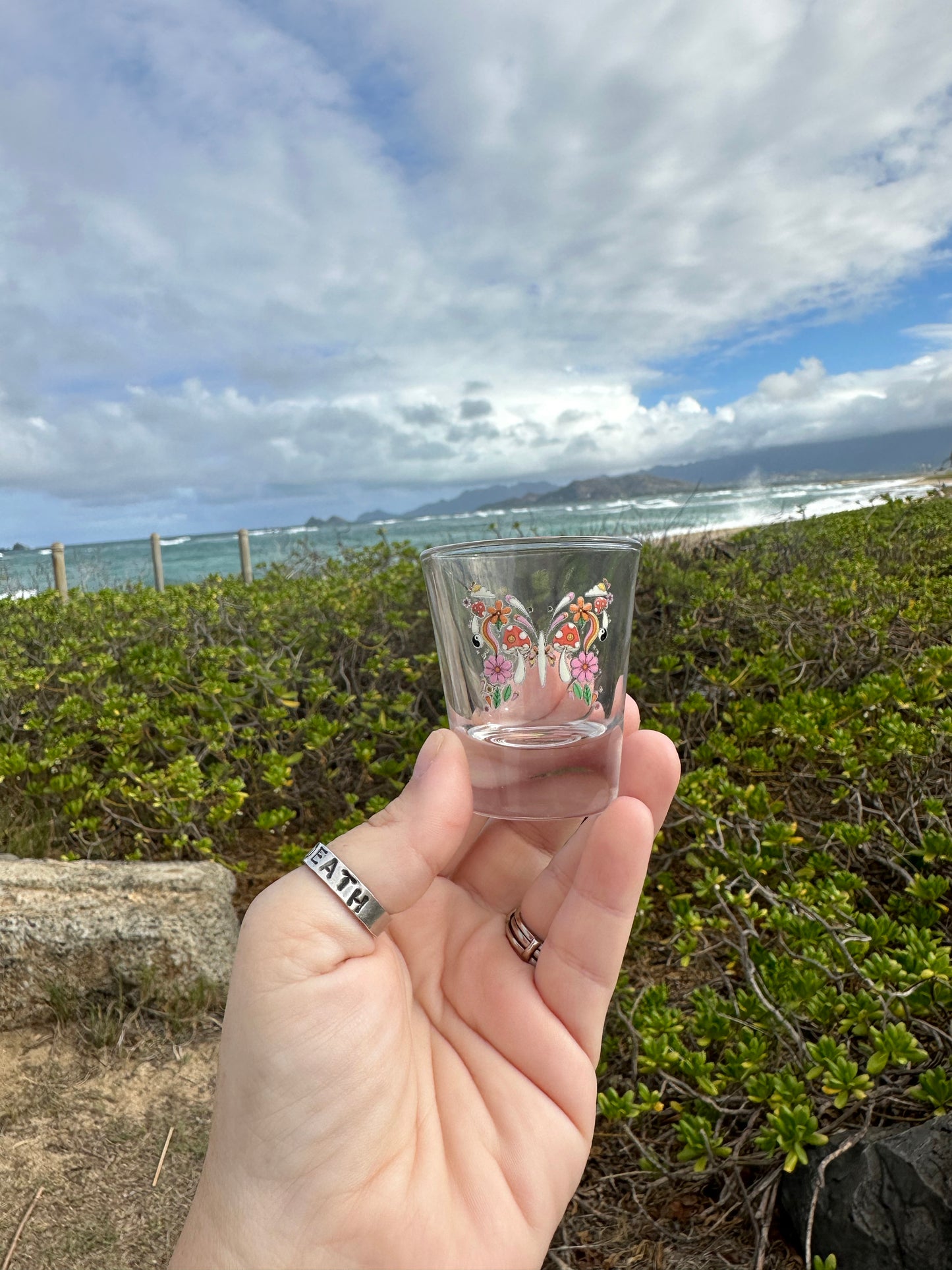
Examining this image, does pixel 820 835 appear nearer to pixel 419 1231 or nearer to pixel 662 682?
pixel 662 682

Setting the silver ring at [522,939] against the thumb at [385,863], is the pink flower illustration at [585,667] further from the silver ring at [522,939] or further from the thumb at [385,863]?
the silver ring at [522,939]

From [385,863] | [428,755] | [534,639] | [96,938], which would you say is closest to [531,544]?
[534,639]

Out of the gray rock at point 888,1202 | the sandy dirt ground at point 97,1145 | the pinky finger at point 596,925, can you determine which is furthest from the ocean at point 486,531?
the sandy dirt ground at point 97,1145

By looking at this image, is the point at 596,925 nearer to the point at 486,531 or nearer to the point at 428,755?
the point at 428,755

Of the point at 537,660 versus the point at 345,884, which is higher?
the point at 537,660

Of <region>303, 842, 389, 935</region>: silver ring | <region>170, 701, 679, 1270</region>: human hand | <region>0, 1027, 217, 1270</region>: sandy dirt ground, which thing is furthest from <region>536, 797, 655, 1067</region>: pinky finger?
<region>0, 1027, 217, 1270</region>: sandy dirt ground

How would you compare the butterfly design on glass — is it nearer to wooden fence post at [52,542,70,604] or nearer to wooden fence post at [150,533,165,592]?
wooden fence post at [52,542,70,604]
